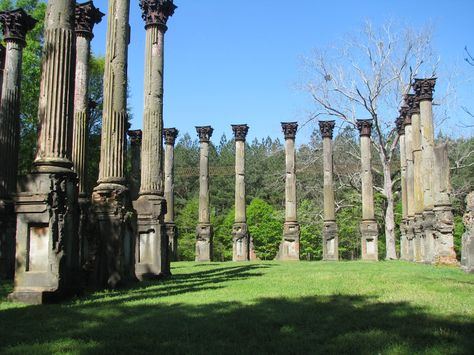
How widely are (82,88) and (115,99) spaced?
386 centimetres

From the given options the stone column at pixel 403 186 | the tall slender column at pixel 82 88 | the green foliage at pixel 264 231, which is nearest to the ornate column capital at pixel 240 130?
the stone column at pixel 403 186

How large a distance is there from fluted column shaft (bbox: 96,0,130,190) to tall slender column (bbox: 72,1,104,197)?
2.88 m

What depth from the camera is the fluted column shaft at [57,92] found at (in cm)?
1073

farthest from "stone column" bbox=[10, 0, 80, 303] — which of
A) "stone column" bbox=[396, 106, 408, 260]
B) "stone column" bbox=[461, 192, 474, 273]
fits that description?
"stone column" bbox=[396, 106, 408, 260]

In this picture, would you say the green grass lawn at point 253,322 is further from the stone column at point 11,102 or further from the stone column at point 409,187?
the stone column at point 409,187

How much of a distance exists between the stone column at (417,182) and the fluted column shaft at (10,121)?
1981 cm

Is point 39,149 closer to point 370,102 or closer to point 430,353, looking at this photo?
point 430,353

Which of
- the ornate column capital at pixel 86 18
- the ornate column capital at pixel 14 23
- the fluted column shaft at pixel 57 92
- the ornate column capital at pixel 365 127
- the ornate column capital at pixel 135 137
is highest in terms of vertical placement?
the ornate column capital at pixel 14 23

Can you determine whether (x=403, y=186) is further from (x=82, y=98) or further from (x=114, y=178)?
(x=114, y=178)

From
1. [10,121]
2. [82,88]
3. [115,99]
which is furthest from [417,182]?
[10,121]

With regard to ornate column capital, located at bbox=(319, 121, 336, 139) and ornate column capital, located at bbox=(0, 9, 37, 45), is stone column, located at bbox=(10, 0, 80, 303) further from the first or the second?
ornate column capital, located at bbox=(319, 121, 336, 139)

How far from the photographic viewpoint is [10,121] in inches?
829

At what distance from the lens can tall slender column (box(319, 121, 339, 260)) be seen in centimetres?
3494

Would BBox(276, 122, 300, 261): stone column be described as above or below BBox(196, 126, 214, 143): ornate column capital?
below
